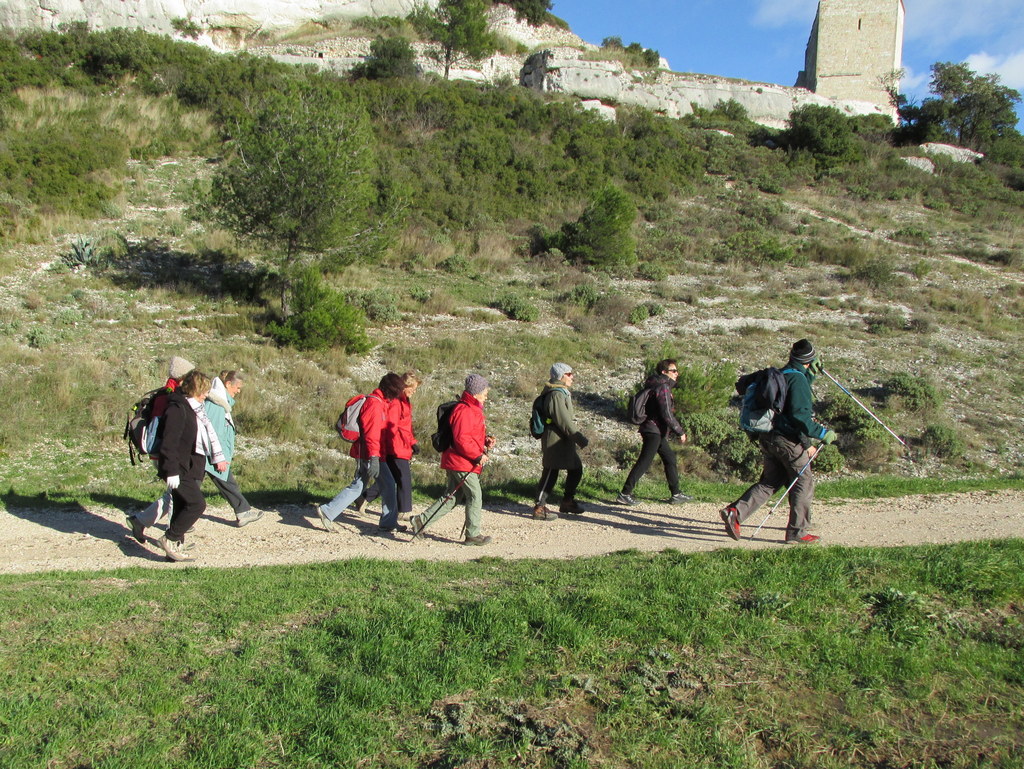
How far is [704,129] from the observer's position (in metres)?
40.8

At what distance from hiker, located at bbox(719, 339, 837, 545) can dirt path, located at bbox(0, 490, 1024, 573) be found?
32 centimetres

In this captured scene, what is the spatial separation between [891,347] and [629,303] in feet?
21.3

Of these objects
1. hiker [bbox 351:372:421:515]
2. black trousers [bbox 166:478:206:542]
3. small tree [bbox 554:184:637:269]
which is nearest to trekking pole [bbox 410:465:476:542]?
hiker [bbox 351:372:421:515]

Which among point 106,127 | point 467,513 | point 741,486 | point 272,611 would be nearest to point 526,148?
point 106,127

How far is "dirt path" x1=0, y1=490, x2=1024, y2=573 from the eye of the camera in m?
6.50

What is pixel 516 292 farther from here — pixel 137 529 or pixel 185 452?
pixel 185 452

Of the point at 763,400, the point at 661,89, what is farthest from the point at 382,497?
the point at 661,89

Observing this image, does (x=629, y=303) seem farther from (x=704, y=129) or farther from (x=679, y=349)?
(x=704, y=129)

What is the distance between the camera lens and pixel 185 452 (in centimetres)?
598

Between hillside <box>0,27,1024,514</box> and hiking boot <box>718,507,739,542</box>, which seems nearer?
hiking boot <box>718,507,739,542</box>

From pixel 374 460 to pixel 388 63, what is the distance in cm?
3509

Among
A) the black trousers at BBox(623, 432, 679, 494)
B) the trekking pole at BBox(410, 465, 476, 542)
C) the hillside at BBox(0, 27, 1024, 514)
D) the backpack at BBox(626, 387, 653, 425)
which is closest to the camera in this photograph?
the trekking pole at BBox(410, 465, 476, 542)

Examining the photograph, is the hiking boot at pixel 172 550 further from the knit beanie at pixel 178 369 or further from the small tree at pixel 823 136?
the small tree at pixel 823 136

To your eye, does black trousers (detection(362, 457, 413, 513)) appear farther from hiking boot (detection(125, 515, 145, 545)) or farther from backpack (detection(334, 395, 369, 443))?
hiking boot (detection(125, 515, 145, 545))
